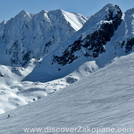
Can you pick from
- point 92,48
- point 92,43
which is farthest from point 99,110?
point 92,43

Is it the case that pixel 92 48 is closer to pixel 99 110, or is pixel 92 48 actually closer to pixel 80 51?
pixel 80 51

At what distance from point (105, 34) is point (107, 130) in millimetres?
182320

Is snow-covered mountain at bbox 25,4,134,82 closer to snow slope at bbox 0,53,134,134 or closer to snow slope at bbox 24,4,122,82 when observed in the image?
snow slope at bbox 24,4,122,82

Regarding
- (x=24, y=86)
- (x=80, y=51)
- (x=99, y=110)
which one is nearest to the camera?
(x=99, y=110)

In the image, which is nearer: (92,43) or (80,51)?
(92,43)

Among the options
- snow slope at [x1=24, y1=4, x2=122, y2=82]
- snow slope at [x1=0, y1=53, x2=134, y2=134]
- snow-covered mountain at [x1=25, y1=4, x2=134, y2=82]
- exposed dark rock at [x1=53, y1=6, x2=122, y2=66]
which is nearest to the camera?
snow slope at [x1=0, y1=53, x2=134, y2=134]

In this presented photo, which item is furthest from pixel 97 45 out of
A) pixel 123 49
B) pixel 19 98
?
pixel 19 98

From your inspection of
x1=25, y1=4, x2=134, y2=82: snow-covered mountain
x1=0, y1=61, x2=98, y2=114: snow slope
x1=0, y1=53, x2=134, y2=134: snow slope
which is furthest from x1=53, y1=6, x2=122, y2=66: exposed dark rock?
x1=0, y1=53, x2=134, y2=134: snow slope

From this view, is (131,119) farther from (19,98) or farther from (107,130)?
(19,98)

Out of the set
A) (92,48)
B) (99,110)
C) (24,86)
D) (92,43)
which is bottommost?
(99,110)

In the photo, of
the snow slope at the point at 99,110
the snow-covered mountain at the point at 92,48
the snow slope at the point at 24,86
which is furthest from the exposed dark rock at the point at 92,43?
the snow slope at the point at 99,110

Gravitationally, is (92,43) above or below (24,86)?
above

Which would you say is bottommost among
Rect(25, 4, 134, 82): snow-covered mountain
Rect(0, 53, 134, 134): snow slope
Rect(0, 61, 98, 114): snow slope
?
Rect(0, 53, 134, 134): snow slope

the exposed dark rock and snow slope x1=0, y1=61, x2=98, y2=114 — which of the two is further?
the exposed dark rock
